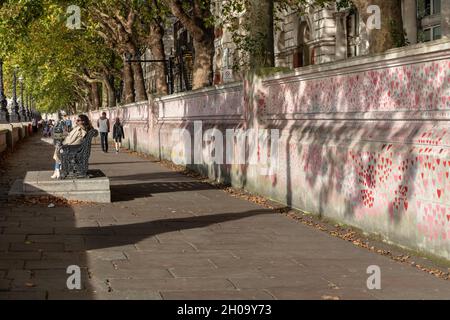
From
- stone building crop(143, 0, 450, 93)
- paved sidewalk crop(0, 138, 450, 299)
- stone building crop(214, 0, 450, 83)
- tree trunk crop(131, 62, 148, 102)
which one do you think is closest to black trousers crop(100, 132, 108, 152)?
stone building crop(143, 0, 450, 93)

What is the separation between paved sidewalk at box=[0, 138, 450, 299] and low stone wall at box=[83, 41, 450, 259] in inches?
22.3

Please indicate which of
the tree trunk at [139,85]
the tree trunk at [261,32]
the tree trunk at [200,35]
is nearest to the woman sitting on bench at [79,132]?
the tree trunk at [261,32]

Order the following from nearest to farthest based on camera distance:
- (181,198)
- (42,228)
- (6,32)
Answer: (42,228) → (181,198) → (6,32)

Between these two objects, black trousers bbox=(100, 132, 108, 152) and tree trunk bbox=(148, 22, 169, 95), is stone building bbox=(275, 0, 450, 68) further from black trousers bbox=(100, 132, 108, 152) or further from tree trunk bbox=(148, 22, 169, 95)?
black trousers bbox=(100, 132, 108, 152)

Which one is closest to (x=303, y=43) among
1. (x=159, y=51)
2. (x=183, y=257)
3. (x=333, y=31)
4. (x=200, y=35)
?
(x=333, y=31)

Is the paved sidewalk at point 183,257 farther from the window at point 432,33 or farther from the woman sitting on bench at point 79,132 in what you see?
the window at point 432,33

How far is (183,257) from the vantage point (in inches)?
348

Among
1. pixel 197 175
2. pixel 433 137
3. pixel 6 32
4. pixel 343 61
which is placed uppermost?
pixel 6 32

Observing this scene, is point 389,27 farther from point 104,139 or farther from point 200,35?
point 104,139

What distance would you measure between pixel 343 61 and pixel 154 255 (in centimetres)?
438

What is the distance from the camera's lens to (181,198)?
1538cm

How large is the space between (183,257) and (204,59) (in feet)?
60.8
